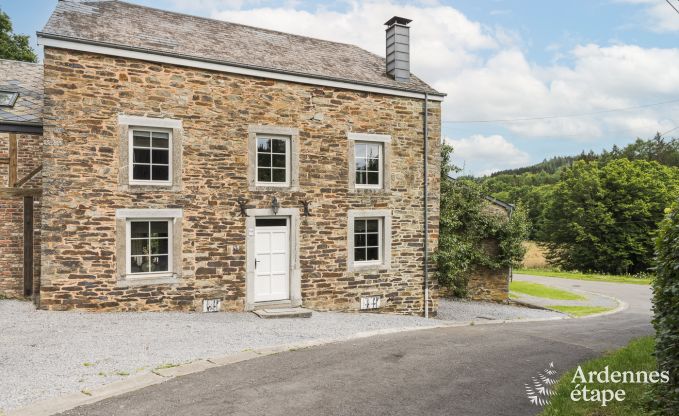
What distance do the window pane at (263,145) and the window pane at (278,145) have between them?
11cm

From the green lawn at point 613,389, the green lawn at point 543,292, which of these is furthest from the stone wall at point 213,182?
the green lawn at point 543,292

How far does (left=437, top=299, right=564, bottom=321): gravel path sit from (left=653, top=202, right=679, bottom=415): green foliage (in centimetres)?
1062

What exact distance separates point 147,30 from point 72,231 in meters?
5.38

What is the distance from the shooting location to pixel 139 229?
475 inches

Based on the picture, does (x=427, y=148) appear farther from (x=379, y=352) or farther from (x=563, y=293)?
(x=563, y=293)

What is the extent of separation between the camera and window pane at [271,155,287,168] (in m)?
13.6

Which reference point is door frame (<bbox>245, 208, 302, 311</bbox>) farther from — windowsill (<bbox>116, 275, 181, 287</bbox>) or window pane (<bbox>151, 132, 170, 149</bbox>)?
window pane (<bbox>151, 132, 170, 149</bbox>)

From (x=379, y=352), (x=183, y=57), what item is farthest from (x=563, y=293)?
(x=183, y=57)

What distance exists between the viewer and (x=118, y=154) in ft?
38.3

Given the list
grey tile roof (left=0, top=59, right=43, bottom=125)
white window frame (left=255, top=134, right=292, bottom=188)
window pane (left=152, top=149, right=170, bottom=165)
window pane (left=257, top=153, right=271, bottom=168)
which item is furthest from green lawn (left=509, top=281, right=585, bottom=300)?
grey tile roof (left=0, top=59, right=43, bottom=125)

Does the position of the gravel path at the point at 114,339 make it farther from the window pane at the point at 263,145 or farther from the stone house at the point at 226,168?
the window pane at the point at 263,145

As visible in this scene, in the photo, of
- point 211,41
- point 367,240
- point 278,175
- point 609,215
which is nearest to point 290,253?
point 278,175

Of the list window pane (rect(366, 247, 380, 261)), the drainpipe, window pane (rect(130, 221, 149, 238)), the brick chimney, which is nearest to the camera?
window pane (rect(130, 221, 149, 238))

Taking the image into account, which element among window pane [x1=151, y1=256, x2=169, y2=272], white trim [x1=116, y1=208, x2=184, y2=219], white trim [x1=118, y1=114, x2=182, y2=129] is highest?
white trim [x1=118, y1=114, x2=182, y2=129]
